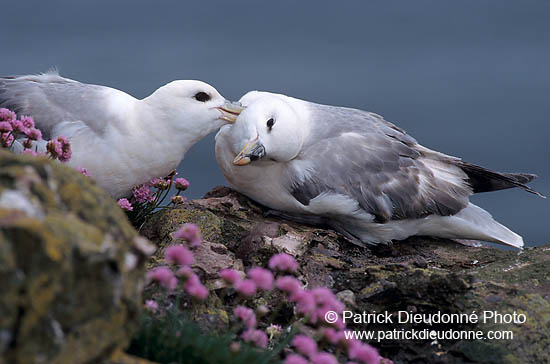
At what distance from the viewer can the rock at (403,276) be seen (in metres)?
3.97

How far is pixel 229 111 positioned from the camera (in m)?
5.48

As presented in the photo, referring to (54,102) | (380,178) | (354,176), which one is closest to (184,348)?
(54,102)

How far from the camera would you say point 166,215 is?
5.43 m

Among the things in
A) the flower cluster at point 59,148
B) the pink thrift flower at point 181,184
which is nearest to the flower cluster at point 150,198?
the pink thrift flower at point 181,184

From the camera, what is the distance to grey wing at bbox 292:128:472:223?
5.91 metres

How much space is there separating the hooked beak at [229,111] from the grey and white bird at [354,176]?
2.4 inches

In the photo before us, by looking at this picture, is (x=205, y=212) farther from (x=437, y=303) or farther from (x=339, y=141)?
(x=437, y=303)

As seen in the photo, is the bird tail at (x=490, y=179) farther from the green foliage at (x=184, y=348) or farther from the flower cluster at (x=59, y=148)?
the green foliage at (x=184, y=348)

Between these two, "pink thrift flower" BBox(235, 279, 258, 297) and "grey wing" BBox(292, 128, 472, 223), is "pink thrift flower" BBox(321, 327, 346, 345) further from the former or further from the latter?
"grey wing" BBox(292, 128, 472, 223)

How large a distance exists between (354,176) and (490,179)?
1453 millimetres

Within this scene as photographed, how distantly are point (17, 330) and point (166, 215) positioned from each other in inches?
132

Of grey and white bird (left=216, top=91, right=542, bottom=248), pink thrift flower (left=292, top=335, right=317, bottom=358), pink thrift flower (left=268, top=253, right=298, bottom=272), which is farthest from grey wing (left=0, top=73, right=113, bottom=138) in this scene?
pink thrift flower (left=292, top=335, right=317, bottom=358)

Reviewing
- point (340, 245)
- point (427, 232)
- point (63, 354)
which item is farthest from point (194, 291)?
point (427, 232)

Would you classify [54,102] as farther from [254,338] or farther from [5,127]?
[254,338]
